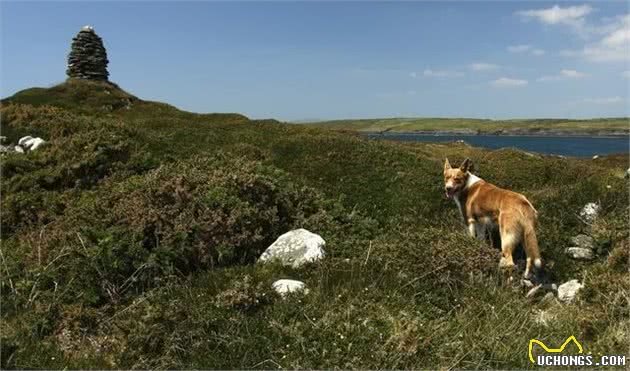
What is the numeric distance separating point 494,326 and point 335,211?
5.99 metres

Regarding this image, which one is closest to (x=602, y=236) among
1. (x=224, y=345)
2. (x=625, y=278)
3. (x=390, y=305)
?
(x=625, y=278)

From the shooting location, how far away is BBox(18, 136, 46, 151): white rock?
1827 cm

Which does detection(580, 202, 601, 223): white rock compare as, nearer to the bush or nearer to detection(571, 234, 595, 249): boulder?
detection(571, 234, 595, 249): boulder

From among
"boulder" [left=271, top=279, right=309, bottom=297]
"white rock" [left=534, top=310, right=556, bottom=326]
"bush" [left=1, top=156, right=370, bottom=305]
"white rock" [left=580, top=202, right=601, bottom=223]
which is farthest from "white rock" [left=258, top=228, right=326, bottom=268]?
"white rock" [left=580, top=202, right=601, bottom=223]

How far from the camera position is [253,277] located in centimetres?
862

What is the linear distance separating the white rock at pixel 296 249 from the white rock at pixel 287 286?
3.08ft

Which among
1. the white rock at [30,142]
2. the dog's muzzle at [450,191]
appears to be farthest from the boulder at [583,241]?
the white rock at [30,142]

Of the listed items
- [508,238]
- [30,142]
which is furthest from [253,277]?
[30,142]

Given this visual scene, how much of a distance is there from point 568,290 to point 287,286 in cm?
482

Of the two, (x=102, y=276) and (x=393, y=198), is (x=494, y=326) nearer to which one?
(x=102, y=276)

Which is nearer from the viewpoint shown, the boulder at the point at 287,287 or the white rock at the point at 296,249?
the boulder at the point at 287,287

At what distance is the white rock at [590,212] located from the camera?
11884 millimetres

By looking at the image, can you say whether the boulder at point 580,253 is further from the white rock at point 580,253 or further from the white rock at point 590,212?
the white rock at point 590,212

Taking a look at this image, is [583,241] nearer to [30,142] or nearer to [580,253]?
[580,253]
